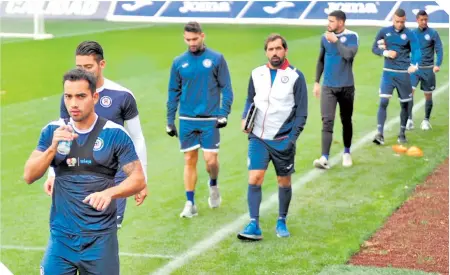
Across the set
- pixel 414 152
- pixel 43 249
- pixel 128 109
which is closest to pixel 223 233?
pixel 43 249

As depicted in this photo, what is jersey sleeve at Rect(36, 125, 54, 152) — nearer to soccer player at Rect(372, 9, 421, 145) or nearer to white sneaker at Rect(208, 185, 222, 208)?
white sneaker at Rect(208, 185, 222, 208)

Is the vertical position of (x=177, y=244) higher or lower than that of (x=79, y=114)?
lower

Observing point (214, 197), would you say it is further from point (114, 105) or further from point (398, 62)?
point (398, 62)

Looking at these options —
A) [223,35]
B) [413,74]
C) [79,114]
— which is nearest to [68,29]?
[223,35]

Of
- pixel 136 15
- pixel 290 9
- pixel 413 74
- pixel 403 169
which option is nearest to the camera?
pixel 403 169

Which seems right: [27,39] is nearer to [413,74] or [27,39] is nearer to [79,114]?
[413,74]

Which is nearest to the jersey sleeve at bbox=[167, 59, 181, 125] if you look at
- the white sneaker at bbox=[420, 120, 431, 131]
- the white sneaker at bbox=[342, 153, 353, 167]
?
the white sneaker at bbox=[342, 153, 353, 167]

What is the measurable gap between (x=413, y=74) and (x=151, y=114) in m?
5.19

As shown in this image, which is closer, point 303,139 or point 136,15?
point 303,139

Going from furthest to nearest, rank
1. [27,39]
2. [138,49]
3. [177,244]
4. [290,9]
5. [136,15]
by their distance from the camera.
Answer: [136,15] → [290,9] → [27,39] → [138,49] → [177,244]

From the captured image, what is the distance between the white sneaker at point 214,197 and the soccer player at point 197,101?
413 mm

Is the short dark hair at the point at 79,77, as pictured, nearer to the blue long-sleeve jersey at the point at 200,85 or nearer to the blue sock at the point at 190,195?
the blue long-sleeve jersey at the point at 200,85

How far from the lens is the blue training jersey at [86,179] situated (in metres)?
7.21

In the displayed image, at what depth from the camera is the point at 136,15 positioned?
3972 centimetres
